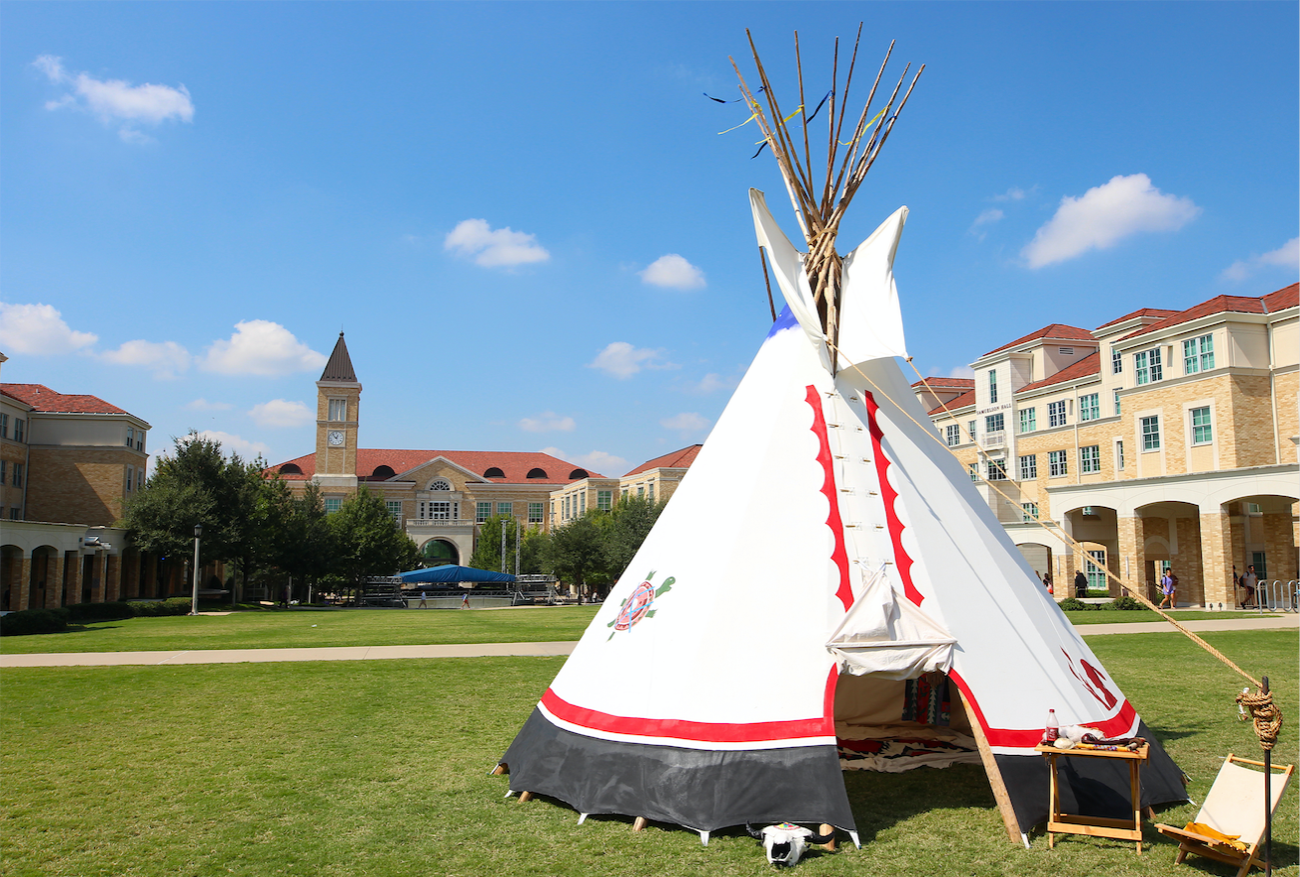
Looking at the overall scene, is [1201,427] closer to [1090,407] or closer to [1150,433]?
[1150,433]

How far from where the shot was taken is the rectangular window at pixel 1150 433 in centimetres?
3444

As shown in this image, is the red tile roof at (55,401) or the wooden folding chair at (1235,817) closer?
the wooden folding chair at (1235,817)

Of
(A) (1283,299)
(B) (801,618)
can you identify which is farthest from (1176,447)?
(B) (801,618)

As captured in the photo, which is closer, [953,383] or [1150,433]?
[1150,433]

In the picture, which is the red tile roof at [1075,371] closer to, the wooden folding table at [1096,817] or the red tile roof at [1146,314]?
the red tile roof at [1146,314]

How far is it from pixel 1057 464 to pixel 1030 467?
1827mm

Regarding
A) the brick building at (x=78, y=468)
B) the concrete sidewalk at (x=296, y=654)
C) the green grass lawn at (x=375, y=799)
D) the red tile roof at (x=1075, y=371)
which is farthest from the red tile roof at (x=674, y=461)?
the green grass lawn at (x=375, y=799)

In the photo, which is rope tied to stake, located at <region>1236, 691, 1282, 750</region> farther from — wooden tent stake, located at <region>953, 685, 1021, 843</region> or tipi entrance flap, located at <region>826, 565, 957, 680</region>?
tipi entrance flap, located at <region>826, 565, 957, 680</region>

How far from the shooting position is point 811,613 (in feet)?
22.2

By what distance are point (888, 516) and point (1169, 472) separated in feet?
107

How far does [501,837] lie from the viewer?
21.2 feet

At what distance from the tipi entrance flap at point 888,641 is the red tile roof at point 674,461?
58.1 meters

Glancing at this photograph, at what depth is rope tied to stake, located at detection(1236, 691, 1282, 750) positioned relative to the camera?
526 centimetres

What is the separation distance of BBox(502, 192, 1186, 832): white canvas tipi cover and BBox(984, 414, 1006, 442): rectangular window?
4047 cm
